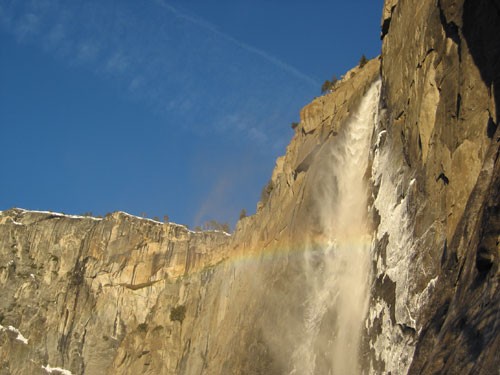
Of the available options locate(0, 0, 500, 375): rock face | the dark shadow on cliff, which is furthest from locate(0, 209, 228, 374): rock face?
the dark shadow on cliff

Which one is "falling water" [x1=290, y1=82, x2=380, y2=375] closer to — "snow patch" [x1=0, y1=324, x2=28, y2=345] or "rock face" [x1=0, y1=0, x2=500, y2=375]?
"rock face" [x1=0, y1=0, x2=500, y2=375]

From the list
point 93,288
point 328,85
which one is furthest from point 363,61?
point 93,288

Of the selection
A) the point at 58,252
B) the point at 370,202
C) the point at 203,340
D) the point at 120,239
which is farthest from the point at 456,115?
the point at 58,252

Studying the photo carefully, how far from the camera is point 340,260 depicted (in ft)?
100

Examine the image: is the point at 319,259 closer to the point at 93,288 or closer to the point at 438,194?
the point at 438,194

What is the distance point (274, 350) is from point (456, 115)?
19038 mm

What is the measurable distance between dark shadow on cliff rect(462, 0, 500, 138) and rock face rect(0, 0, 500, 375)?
2.0 inches

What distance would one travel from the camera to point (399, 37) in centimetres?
2639

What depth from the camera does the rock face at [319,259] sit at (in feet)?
44.4

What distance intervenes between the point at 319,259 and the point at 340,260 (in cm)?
226

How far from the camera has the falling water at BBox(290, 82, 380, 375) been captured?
2634 cm

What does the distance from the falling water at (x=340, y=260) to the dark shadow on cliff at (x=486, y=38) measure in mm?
10814

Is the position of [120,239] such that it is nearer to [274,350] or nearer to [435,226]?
[274,350]

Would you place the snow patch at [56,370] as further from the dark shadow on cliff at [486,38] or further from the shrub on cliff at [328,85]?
the dark shadow on cliff at [486,38]
